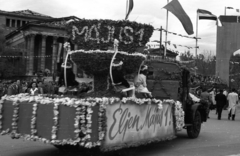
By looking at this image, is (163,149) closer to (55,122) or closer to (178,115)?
(178,115)

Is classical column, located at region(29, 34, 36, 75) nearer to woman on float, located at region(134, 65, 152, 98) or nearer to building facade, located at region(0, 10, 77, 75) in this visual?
building facade, located at region(0, 10, 77, 75)

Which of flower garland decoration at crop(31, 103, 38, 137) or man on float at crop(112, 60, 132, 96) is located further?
man on float at crop(112, 60, 132, 96)

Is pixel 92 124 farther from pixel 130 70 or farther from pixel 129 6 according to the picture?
pixel 129 6

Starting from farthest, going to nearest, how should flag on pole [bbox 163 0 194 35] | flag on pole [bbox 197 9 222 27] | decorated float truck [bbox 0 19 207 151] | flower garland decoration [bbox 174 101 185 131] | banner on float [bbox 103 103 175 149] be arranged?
flag on pole [bbox 197 9 222 27] < flag on pole [bbox 163 0 194 35] < flower garland decoration [bbox 174 101 185 131] < banner on float [bbox 103 103 175 149] < decorated float truck [bbox 0 19 207 151]

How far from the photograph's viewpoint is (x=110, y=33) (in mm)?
7598

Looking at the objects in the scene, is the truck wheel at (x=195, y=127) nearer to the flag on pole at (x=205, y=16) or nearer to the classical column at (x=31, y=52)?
the flag on pole at (x=205, y=16)

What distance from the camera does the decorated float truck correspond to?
616cm

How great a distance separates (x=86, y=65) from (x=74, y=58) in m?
0.33

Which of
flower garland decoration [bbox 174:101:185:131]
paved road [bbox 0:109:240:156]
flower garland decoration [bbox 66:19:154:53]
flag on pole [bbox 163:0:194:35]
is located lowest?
paved road [bbox 0:109:240:156]

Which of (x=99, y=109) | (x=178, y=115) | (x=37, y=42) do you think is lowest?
(x=178, y=115)

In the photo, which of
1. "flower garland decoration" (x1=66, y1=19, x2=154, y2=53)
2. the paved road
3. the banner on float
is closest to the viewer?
the banner on float

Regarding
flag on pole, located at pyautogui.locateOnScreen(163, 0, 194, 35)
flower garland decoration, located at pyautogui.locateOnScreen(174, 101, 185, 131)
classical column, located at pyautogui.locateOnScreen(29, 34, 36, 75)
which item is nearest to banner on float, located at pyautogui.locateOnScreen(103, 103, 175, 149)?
flower garland decoration, located at pyautogui.locateOnScreen(174, 101, 185, 131)

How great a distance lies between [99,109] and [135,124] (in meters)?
1.25


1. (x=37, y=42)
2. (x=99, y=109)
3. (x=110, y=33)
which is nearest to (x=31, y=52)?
(x=37, y=42)
